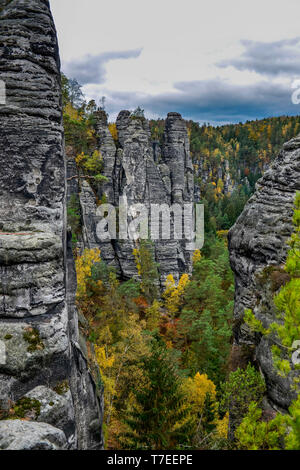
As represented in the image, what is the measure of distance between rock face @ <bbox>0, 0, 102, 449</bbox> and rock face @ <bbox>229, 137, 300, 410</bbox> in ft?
20.5

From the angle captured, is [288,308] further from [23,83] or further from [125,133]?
[125,133]

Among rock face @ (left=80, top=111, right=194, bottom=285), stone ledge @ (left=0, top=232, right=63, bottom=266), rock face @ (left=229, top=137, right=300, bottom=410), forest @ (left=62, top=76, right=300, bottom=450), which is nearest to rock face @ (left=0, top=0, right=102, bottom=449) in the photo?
stone ledge @ (left=0, top=232, right=63, bottom=266)

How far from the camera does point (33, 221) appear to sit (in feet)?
29.3

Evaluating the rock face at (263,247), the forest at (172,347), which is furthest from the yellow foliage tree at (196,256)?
the rock face at (263,247)

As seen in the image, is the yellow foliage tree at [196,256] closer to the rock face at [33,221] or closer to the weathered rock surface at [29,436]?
the rock face at [33,221]

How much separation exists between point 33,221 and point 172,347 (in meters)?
22.1

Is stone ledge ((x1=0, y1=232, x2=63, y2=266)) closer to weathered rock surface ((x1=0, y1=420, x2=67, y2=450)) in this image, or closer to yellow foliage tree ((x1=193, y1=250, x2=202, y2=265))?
weathered rock surface ((x1=0, y1=420, x2=67, y2=450))

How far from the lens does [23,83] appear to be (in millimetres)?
8820

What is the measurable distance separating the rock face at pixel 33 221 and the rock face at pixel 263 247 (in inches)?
247

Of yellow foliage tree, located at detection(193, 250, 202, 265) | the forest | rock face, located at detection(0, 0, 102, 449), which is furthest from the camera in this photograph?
yellow foliage tree, located at detection(193, 250, 202, 265)

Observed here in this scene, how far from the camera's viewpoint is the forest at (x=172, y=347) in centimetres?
745

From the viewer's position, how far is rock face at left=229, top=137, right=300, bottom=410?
1030 cm

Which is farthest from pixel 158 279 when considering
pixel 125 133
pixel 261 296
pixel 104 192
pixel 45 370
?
pixel 45 370
